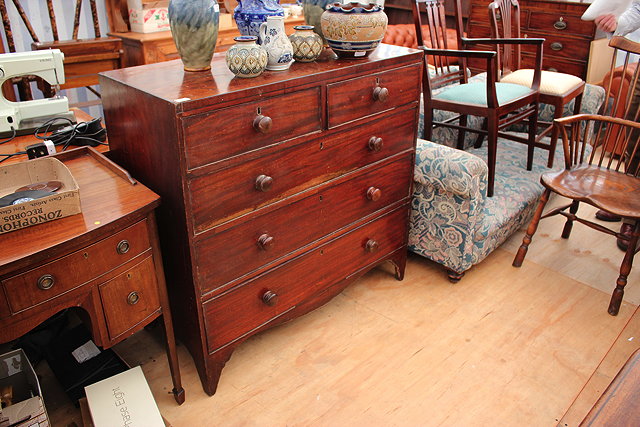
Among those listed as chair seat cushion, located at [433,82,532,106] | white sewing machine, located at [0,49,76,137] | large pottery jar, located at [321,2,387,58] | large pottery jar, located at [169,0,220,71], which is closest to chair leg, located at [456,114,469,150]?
chair seat cushion, located at [433,82,532,106]

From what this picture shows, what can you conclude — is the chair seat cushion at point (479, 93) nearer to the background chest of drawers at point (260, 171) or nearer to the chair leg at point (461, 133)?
the chair leg at point (461, 133)

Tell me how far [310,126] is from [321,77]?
0.17 meters

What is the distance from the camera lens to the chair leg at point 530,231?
8.58 ft

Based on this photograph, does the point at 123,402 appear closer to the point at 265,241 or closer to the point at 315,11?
the point at 265,241

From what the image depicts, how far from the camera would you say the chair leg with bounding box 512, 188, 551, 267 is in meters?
2.62

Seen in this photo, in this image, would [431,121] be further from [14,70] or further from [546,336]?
[14,70]

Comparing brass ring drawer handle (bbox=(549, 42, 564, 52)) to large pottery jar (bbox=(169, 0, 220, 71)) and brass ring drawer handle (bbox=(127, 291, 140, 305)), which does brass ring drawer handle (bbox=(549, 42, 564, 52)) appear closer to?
large pottery jar (bbox=(169, 0, 220, 71))

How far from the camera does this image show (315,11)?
6.61 feet

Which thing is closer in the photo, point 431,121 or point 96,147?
point 96,147

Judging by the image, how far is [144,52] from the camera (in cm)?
361

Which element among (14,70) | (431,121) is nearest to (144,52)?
(14,70)

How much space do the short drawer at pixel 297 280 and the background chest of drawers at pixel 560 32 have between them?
2.65m

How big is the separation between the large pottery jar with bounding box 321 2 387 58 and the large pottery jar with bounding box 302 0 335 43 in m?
0.07

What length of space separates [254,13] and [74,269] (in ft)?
3.24
